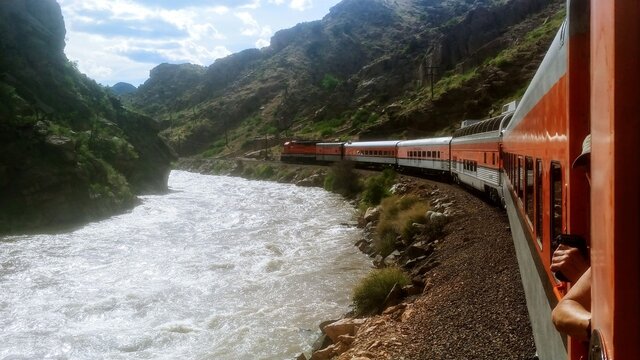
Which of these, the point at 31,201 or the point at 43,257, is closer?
the point at 43,257

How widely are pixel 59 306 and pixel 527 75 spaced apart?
54.9 metres

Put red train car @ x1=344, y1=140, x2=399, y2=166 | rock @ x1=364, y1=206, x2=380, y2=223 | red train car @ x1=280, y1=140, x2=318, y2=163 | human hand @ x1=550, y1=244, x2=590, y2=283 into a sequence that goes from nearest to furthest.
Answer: human hand @ x1=550, y1=244, x2=590, y2=283, rock @ x1=364, y1=206, x2=380, y2=223, red train car @ x1=344, y1=140, x2=399, y2=166, red train car @ x1=280, y1=140, x2=318, y2=163

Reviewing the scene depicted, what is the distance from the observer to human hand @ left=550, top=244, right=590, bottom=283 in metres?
2.79

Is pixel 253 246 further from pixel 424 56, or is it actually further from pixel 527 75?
pixel 424 56

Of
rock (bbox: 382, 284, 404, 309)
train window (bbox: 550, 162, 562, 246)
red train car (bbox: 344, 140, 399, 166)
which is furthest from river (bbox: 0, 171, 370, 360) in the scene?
red train car (bbox: 344, 140, 399, 166)

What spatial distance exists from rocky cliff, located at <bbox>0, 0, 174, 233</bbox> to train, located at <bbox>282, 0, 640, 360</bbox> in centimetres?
2735

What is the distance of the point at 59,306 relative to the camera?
1536cm

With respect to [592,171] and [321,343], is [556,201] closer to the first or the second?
[592,171]

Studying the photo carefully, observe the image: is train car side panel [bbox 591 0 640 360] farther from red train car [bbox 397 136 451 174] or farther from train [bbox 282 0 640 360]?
red train car [bbox 397 136 451 174]

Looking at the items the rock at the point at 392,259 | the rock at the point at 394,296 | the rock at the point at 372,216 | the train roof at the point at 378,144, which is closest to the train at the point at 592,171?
the rock at the point at 394,296

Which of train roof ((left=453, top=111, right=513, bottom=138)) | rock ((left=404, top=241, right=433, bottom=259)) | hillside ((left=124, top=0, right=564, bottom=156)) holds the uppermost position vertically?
hillside ((left=124, top=0, right=564, bottom=156))

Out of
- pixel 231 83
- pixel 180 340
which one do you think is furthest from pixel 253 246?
pixel 231 83

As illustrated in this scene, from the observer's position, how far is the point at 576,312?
7.64 feet

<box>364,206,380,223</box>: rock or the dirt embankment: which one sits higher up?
the dirt embankment
